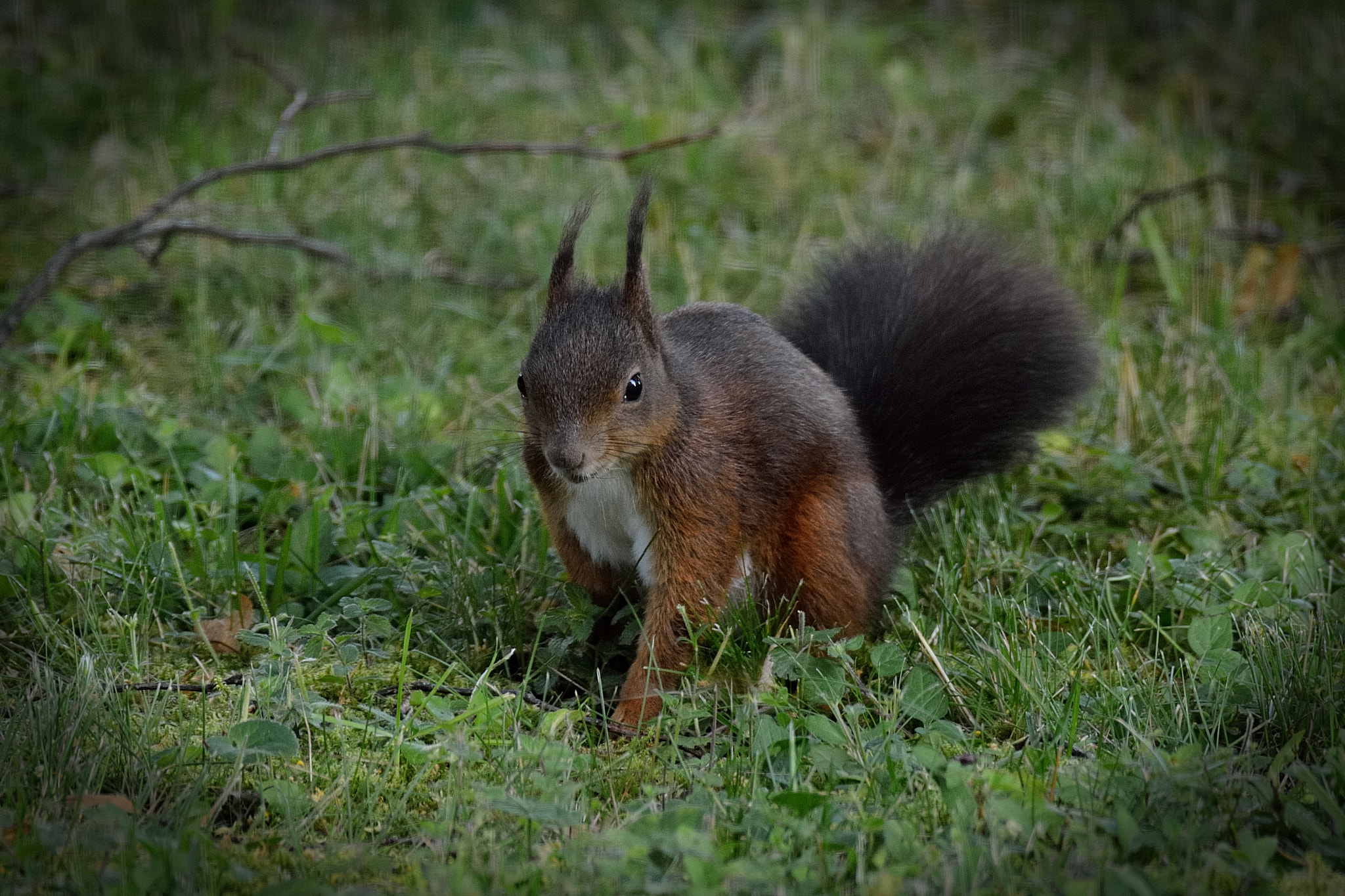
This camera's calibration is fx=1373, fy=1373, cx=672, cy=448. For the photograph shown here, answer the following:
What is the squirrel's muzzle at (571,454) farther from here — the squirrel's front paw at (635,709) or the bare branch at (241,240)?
the bare branch at (241,240)

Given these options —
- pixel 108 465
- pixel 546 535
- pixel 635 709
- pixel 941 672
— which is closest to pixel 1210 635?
pixel 941 672

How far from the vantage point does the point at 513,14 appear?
18.4 ft

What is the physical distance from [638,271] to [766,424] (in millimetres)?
359

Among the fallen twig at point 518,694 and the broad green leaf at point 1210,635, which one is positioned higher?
the broad green leaf at point 1210,635

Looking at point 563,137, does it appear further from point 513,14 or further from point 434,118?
point 513,14

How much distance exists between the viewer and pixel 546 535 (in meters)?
2.63

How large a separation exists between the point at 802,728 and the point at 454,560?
0.77 metres

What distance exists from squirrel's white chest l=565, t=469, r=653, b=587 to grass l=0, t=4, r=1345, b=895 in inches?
5.6

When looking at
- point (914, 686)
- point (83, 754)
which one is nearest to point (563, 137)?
point (914, 686)

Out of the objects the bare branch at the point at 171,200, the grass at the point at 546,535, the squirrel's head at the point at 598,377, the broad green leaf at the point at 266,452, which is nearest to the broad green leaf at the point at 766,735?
the grass at the point at 546,535

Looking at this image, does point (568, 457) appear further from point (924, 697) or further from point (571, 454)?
point (924, 697)

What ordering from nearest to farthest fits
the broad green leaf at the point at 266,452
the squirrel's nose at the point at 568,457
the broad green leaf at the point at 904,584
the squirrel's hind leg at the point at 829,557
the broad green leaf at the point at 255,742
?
the broad green leaf at the point at 255,742 → the squirrel's nose at the point at 568,457 → the squirrel's hind leg at the point at 829,557 → the broad green leaf at the point at 904,584 → the broad green leaf at the point at 266,452

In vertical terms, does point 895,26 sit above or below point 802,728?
above

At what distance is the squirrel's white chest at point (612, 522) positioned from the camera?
7.55ft
